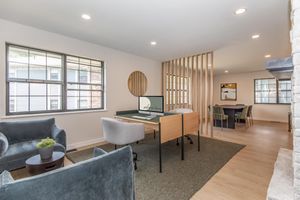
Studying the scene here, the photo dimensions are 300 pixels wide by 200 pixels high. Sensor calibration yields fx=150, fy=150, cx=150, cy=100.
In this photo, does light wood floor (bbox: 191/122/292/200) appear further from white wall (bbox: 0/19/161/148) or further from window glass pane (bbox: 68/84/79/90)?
window glass pane (bbox: 68/84/79/90)

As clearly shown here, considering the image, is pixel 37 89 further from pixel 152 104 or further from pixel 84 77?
pixel 152 104

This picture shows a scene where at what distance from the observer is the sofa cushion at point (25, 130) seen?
8.00 feet

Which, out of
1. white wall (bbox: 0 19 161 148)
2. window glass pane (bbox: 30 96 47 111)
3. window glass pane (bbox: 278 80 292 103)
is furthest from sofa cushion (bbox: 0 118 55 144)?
window glass pane (bbox: 278 80 292 103)

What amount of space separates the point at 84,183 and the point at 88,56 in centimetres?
341

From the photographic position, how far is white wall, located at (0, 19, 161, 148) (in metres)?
2.71

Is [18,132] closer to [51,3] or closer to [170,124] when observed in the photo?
[51,3]

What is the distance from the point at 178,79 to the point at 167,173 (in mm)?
3764

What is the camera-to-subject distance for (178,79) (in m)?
5.52

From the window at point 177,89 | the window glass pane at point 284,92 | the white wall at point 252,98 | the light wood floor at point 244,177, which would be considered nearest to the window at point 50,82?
the window at point 177,89

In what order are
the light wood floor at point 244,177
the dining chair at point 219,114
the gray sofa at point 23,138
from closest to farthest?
the light wood floor at point 244,177 < the gray sofa at point 23,138 < the dining chair at point 219,114

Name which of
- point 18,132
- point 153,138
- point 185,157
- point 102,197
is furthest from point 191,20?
point 18,132

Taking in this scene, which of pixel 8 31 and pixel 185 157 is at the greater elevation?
pixel 8 31

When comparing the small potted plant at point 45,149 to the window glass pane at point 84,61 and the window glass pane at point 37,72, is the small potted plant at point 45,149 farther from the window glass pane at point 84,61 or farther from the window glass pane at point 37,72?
the window glass pane at point 84,61

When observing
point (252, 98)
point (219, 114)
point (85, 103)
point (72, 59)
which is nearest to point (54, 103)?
point (85, 103)
